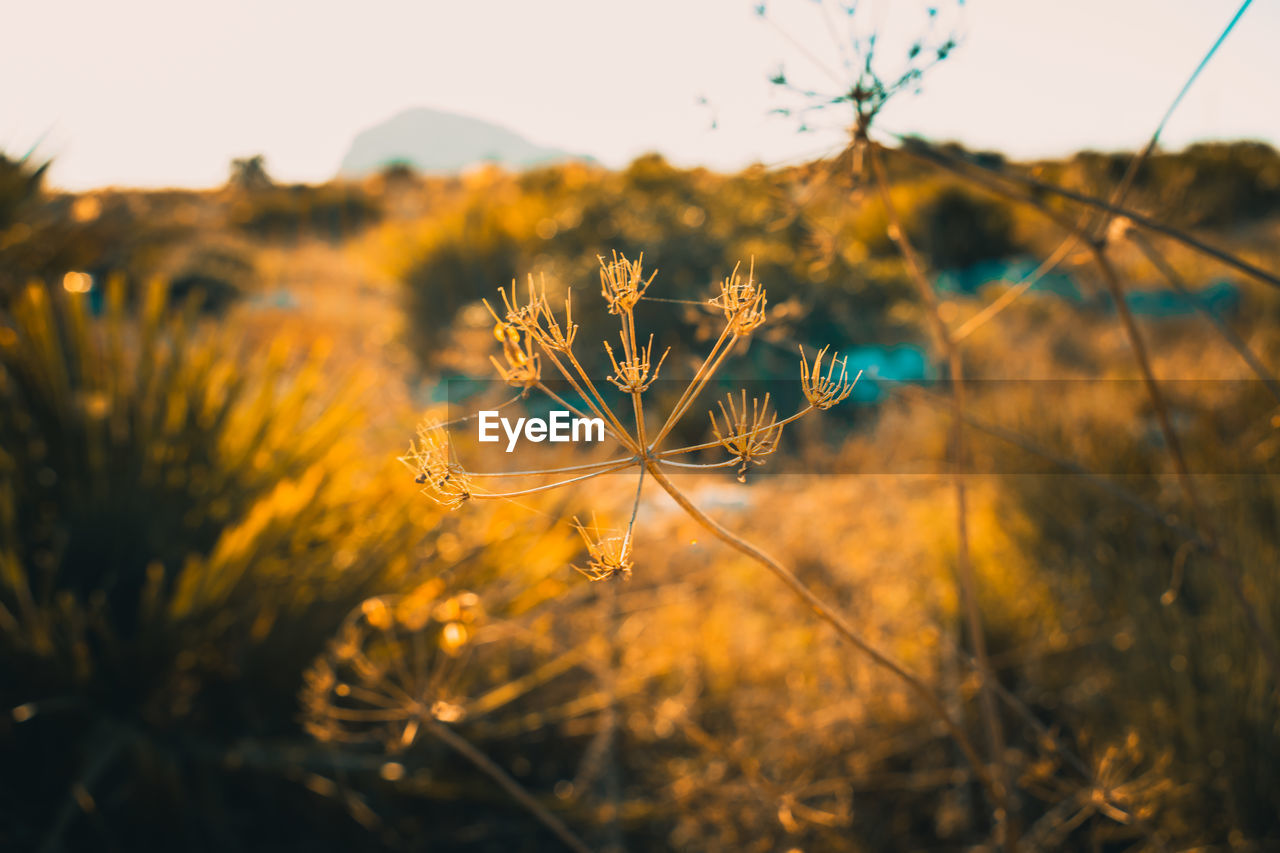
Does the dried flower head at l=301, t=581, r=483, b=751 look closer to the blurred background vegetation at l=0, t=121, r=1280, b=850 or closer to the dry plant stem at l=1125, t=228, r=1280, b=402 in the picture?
the blurred background vegetation at l=0, t=121, r=1280, b=850

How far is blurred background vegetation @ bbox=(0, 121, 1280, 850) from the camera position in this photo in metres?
1.24

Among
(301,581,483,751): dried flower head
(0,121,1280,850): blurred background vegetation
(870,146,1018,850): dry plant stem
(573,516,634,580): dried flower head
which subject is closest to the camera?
(573,516,634,580): dried flower head

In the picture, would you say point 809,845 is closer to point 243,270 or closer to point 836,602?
point 836,602

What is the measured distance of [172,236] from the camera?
3.65m

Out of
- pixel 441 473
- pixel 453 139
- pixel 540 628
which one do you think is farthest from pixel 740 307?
pixel 540 628

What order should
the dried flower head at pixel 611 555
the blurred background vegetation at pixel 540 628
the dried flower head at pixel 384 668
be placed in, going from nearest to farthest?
the dried flower head at pixel 611 555 < the dried flower head at pixel 384 668 < the blurred background vegetation at pixel 540 628

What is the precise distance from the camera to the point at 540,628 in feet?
5.40

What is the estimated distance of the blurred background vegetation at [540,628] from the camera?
4.07ft

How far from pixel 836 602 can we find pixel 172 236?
337cm

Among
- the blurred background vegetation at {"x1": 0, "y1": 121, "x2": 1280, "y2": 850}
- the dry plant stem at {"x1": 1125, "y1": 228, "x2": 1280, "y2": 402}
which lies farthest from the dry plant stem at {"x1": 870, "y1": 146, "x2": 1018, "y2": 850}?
the dry plant stem at {"x1": 1125, "y1": 228, "x2": 1280, "y2": 402}

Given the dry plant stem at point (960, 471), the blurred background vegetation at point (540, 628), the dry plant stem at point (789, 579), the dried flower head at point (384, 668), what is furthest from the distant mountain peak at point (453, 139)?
the dry plant stem at point (789, 579)

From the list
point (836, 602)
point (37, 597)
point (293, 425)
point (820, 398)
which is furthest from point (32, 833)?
point (836, 602)

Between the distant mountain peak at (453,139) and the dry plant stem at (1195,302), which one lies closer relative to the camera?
the dry plant stem at (1195,302)

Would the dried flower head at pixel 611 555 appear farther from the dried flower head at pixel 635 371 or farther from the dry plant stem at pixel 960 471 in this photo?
the dry plant stem at pixel 960 471
